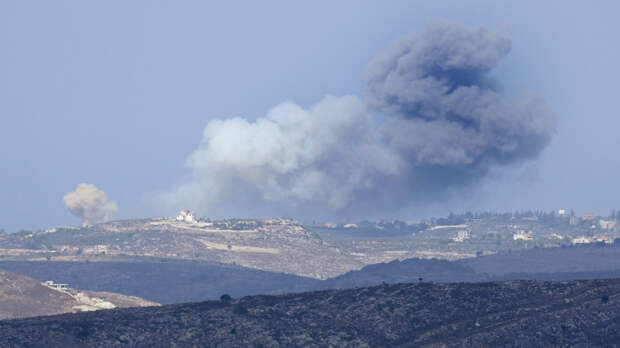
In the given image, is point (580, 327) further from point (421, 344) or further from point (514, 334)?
point (421, 344)

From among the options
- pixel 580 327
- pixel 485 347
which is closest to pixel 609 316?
pixel 580 327

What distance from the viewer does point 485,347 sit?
623 feet

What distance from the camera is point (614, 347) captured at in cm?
18212

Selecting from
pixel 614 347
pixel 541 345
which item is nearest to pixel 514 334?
pixel 541 345

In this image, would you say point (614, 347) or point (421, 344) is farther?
point (421, 344)

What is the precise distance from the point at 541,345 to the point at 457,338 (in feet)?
42.4

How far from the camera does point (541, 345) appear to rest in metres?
190

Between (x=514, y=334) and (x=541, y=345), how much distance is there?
5.39m

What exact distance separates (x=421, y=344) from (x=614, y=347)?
3066cm

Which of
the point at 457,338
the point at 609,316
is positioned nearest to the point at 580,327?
the point at 609,316

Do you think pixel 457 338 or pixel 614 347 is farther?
pixel 457 338

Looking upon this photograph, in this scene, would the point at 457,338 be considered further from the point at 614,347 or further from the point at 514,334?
the point at 614,347

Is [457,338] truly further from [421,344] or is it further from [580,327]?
[580,327]

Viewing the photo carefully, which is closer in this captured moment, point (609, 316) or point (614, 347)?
point (614, 347)
